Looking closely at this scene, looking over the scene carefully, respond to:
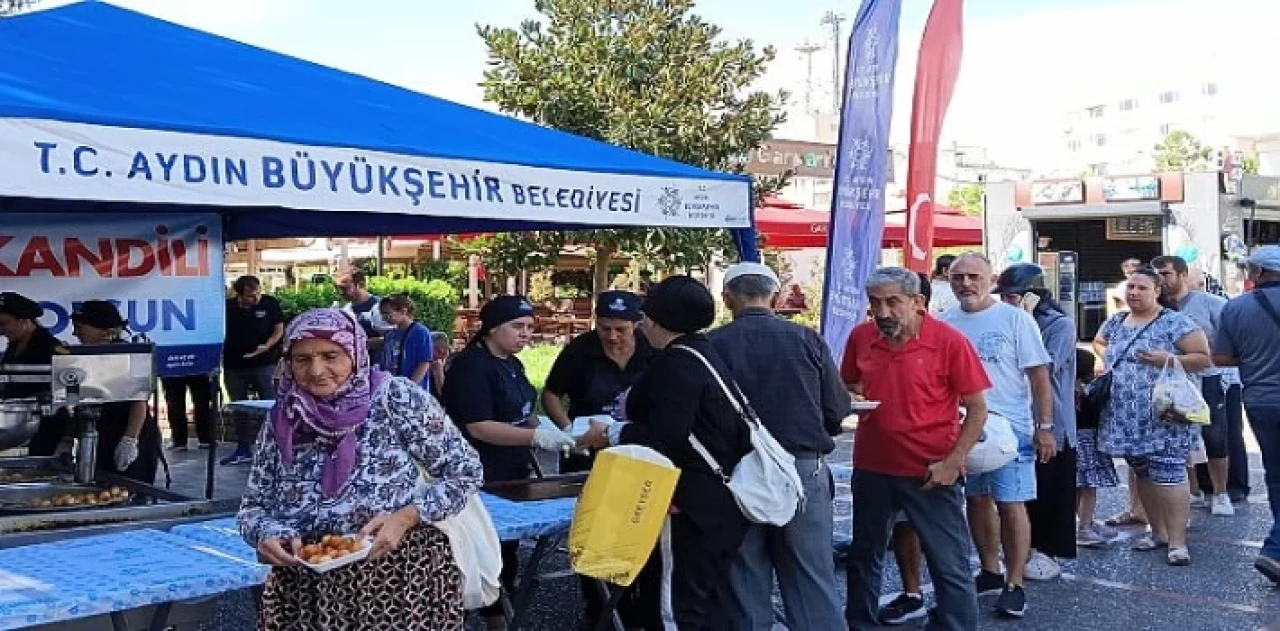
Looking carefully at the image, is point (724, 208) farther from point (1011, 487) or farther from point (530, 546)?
point (530, 546)

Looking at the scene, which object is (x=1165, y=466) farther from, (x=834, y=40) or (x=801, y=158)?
(x=834, y=40)

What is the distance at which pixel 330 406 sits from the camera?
2.91m

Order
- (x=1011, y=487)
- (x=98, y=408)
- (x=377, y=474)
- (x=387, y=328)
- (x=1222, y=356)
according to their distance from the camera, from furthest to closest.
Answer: (x=387, y=328)
(x=1222, y=356)
(x=1011, y=487)
(x=98, y=408)
(x=377, y=474)

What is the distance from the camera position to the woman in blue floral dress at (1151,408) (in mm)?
6238

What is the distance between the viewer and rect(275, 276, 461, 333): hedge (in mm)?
14445

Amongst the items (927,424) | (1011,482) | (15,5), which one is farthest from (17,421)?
(15,5)

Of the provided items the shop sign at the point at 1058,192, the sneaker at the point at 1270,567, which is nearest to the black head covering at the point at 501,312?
the sneaker at the point at 1270,567

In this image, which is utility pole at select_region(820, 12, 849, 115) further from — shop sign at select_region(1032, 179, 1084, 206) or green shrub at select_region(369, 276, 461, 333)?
green shrub at select_region(369, 276, 461, 333)

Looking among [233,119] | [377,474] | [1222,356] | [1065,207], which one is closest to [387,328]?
[233,119]

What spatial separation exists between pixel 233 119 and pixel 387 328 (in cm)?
484

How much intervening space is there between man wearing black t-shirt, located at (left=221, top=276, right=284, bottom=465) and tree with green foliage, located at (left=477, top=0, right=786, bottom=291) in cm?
340

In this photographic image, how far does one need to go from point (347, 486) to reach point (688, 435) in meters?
1.28

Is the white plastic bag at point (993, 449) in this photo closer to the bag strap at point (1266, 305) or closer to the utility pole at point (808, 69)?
the bag strap at point (1266, 305)

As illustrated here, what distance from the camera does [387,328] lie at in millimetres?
8938
